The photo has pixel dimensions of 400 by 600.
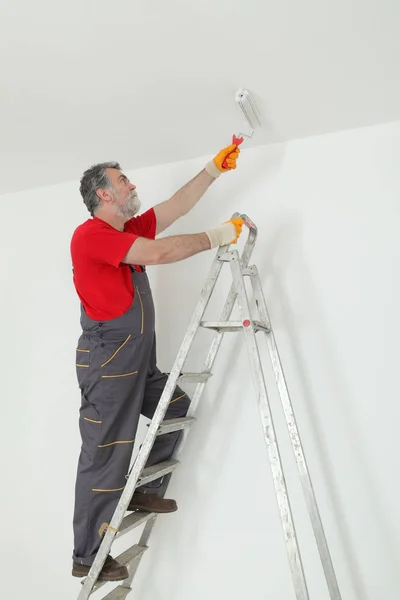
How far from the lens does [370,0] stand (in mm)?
1640

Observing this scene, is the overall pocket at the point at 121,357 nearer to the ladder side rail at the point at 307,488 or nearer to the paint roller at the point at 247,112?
the ladder side rail at the point at 307,488

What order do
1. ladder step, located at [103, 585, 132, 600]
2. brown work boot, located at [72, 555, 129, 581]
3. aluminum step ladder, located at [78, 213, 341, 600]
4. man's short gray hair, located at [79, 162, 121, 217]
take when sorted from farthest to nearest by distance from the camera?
man's short gray hair, located at [79, 162, 121, 217], ladder step, located at [103, 585, 132, 600], brown work boot, located at [72, 555, 129, 581], aluminum step ladder, located at [78, 213, 341, 600]

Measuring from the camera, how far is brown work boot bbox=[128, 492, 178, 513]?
205 cm

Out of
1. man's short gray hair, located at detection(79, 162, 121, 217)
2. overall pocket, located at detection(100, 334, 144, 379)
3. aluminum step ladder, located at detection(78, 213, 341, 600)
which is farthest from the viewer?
man's short gray hair, located at detection(79, 162, 121, 217)

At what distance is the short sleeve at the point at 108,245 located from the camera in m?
1.86

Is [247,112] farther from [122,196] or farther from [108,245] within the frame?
[108,245]

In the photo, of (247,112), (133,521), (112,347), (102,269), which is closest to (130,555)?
(133,521)

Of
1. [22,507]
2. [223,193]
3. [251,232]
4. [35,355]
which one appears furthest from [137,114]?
[22,507]

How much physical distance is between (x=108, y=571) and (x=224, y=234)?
1299mm

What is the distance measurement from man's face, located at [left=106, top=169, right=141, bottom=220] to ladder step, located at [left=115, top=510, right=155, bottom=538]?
3.96ft

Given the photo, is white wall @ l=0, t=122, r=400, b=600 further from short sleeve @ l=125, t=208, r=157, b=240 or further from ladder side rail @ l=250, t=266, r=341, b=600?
short sleeve @ l=125, t=208, r=157, b=240

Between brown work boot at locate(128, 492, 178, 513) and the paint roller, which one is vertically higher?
the paint roller

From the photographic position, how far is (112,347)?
195 cm

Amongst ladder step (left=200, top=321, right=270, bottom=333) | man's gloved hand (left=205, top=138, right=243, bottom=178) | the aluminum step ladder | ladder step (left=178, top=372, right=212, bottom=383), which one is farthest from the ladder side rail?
man's gloved hand (left=205, top=138, right=243, bottom=178)
